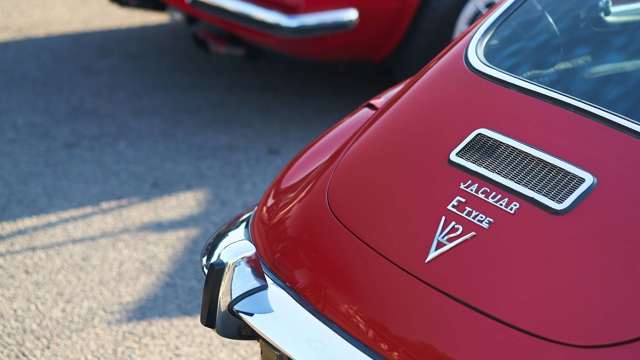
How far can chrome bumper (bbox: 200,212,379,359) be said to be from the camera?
1.95 metres

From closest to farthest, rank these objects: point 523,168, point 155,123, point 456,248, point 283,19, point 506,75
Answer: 1. point 456,248
2. point 523,168
3. point 506,75
4. point 283,19
5. point 155,123

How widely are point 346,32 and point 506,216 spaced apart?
2.51 m

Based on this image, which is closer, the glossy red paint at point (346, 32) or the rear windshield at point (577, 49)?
the rear windshield at point (577, 49)

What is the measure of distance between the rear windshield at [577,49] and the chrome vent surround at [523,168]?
0.87 feet

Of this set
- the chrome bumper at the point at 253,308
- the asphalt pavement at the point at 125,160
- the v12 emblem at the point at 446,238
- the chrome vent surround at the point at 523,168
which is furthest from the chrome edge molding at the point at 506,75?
the asphalt pavement at the point at 125,160

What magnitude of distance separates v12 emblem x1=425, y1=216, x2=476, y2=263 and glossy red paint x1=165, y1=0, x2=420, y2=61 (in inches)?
94.2

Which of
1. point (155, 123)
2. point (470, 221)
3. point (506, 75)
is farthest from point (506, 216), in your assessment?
point (155, 123)

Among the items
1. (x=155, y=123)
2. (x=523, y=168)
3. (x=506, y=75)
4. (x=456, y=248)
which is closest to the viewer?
(x=456, y=248)

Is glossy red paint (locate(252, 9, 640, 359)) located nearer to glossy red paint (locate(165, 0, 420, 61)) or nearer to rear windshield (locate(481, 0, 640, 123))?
rear windshield (locate(481, 0, 640, 123))

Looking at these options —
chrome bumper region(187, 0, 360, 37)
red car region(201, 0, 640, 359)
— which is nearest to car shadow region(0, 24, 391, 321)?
chrome bumper region(187, 0, 360, 37)

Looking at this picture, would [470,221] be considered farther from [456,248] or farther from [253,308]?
[253,308]

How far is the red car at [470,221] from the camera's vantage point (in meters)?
1.84

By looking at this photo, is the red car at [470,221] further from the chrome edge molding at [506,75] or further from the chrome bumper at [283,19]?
the chrome bumper at [283,19]

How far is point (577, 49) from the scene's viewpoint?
8.05ft
